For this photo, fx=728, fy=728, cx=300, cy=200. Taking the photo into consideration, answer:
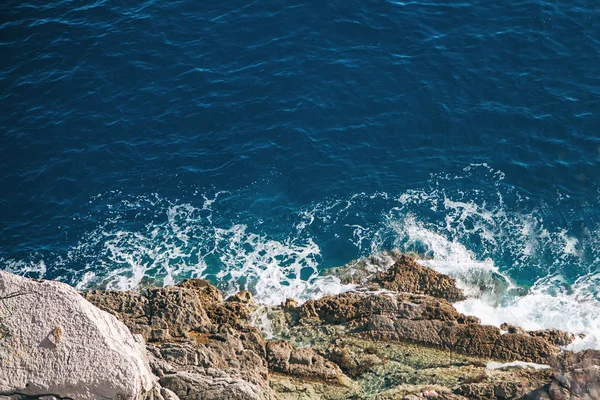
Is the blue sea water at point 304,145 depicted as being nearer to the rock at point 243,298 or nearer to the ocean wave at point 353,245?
the ocean wave at point 353,245

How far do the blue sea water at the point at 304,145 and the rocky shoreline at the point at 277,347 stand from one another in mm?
3882

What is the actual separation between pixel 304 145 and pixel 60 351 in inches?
1076

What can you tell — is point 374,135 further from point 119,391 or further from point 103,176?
point 119,391

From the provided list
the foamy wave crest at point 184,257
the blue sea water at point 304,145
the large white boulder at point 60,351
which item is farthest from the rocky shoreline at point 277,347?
the blue sea water at point 304,145

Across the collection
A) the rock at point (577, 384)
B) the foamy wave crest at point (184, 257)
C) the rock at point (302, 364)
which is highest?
the rock at point (577, 384)

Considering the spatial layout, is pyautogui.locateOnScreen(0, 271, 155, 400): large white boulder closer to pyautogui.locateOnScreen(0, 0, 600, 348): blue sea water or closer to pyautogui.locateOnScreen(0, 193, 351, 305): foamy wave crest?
pyautogui.locateOnScreen(0, 193, 351, 305): foamy wave crest

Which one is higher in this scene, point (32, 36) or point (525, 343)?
point (32, 36)

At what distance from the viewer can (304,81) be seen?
5453 centimetres

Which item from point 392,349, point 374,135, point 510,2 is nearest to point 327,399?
point 392,349

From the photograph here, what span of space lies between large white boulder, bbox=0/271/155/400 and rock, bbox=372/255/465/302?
17.7 m

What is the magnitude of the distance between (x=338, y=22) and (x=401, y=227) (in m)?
20.0

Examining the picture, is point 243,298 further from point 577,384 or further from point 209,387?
point 577,384

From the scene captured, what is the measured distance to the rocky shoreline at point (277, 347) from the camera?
27047 mm

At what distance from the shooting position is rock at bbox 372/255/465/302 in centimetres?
4128
